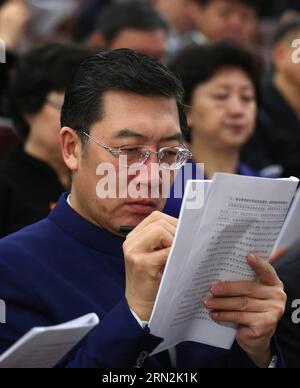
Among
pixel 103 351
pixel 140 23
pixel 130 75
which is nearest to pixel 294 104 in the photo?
pixel 140 23

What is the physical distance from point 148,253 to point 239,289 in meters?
0.23

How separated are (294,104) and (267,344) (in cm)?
322

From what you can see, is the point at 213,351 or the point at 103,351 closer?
the point at 103,351

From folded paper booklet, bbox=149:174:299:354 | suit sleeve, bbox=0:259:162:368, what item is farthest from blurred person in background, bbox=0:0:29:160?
folded paper booklet, bbox=149:174:299:354

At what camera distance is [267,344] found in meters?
2.11

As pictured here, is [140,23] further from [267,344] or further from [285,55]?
[267,344]

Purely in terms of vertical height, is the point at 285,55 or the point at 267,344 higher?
the point at 285,55

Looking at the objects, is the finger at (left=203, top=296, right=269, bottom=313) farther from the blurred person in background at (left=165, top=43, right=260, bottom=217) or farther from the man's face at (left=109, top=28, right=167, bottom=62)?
the man's face at (left=109, top=28, right=167, bottom=62)

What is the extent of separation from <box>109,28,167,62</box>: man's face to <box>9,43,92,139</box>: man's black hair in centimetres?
145

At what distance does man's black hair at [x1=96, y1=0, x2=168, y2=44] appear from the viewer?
4.99 meters

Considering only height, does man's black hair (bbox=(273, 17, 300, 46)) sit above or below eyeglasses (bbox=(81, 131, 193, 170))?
above

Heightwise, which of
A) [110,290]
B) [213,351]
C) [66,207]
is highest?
[66,207]
